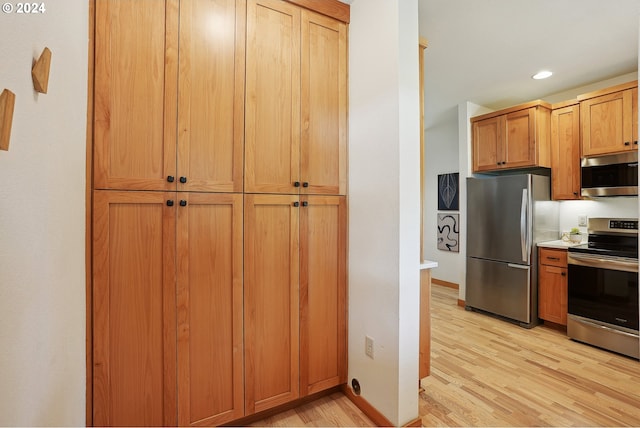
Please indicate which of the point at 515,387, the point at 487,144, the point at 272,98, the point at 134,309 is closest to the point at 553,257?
the point at 487,144

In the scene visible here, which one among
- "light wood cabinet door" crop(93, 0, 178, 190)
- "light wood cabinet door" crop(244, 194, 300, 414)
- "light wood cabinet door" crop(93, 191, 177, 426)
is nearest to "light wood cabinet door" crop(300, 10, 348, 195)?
"light wood cabinet door" crop(244, 194, 300, 414)

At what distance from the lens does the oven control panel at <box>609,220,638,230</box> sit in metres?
2.83

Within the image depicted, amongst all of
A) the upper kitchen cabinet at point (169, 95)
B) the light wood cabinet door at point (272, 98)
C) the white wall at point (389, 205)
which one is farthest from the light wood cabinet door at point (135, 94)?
the white wall at point (389, 205)

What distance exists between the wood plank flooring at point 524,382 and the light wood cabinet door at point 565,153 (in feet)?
5.10

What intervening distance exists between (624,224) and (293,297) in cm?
345

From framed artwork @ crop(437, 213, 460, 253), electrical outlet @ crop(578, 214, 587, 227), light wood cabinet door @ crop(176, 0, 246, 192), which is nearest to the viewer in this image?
light wood cabinet door @ crop(176, 0, 246, 192)

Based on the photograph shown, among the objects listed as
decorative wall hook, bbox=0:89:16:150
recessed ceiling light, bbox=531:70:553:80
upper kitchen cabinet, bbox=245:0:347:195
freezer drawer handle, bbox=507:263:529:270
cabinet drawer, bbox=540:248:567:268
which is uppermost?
recessed ceiling light, bbox=531:70:553:80

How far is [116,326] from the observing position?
129 cm

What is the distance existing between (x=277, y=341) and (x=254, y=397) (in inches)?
12.3

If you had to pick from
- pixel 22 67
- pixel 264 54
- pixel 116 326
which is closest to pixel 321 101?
pixel 264 54

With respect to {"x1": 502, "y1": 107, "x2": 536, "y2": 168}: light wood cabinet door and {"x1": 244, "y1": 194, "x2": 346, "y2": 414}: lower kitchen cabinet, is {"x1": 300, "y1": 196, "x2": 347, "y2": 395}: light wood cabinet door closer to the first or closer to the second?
{"x1": 244, "y1": 194, "x2": 346, "y2": 414}: lower kitchen cabinet

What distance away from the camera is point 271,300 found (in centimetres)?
165

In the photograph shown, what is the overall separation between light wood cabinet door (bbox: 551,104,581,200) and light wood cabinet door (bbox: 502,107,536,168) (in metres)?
0.27

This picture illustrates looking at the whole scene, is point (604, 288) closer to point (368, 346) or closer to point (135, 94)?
point (368, 346)
